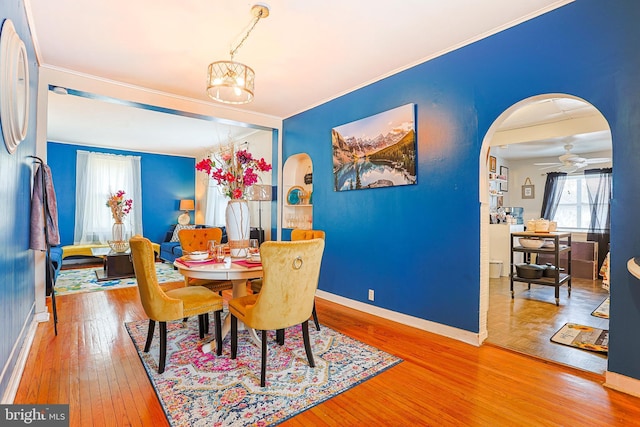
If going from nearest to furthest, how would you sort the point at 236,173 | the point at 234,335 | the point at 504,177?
the point at 234,335
the point at 236,173
the point at 504,177

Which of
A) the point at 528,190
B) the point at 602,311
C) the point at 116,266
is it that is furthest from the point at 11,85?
the point at 528,190

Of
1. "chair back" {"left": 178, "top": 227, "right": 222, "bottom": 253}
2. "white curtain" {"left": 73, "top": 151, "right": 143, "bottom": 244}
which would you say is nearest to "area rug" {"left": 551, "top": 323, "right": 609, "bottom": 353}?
"chair back" {"left": 178, "top": 227, "right": 222, "bottom": 253}

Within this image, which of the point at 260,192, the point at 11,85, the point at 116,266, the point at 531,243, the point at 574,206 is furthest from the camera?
the point at 574,206

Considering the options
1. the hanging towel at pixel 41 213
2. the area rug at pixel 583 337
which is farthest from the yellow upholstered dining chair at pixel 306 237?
the area rug at pixel 583 337

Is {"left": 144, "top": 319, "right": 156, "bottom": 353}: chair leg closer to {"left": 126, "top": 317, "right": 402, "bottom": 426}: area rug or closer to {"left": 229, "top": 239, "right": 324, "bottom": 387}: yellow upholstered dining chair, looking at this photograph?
{"left": 126, "top": 317, "right": 402, "bottom": 426}: area rug

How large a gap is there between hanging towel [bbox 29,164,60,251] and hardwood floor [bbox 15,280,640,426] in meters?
0.87

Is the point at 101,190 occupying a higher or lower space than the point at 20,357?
higher

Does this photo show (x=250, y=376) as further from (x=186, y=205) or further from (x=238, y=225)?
(x=186, y=205)

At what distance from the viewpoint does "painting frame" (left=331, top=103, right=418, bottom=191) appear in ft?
10.6

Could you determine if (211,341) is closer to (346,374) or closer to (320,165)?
(346,374)

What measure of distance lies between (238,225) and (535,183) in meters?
7.26

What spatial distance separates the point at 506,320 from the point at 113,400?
350 cm

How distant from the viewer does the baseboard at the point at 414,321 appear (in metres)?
2.78

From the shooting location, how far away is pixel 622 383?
2.01m
